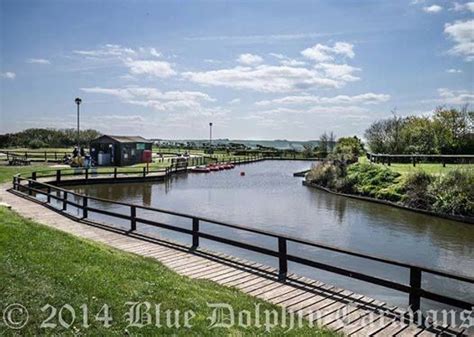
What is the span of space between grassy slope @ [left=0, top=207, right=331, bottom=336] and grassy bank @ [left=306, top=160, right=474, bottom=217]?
16.9 meters

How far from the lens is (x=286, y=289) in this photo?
717 cm

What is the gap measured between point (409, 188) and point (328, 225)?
335 inches

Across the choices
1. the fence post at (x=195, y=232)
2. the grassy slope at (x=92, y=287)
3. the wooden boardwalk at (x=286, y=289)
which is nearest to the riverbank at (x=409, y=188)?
the fence post at (x=195, y=232)

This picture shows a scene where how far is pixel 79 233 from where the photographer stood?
1131 centimetres

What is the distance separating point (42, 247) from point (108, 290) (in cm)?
225

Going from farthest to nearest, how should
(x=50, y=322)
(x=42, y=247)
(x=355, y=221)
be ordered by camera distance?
(x=355, y=221)
(x=42, y=247)
(x=50, y=322)

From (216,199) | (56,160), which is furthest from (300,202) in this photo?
(56,160)

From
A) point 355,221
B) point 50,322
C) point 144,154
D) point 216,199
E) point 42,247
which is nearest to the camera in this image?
point 50,322

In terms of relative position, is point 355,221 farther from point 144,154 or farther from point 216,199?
point 144,154

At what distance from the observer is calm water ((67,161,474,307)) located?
1084 centimetres

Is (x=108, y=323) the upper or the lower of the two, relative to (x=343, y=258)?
upper

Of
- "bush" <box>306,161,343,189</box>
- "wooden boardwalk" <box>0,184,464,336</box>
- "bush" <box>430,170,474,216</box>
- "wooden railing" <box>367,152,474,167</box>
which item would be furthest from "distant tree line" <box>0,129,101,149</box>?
"wooden boardwalk" <box>0,184,464,336</box>

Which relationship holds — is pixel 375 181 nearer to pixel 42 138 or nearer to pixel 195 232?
pixel 195 232

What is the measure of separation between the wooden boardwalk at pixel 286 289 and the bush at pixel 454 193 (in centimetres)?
1466
